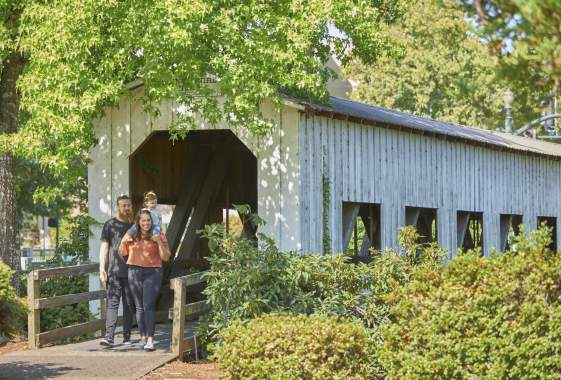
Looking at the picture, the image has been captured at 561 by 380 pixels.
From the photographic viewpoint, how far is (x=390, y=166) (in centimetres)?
1864

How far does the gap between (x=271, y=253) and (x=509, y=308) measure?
12.1 feet

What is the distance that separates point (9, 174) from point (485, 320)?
985 centimetres

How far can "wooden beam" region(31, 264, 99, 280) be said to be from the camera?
547 inches

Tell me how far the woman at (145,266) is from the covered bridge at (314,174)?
8.61ft

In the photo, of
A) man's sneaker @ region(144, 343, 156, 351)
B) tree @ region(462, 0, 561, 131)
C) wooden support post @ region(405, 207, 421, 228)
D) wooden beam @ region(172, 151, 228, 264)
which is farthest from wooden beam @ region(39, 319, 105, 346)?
tree @ region(462, 0, 561, 131)

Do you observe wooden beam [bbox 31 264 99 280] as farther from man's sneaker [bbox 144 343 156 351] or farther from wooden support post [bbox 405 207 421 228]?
wooden support post [bbox 405 207 421 228]

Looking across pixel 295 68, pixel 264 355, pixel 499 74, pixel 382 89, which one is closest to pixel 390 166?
pixel 295 68

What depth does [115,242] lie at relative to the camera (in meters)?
13.9

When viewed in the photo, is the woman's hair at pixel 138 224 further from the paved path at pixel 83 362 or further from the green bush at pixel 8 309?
the green bush at pixel 8 309

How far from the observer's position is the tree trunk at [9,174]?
17156 millimetres

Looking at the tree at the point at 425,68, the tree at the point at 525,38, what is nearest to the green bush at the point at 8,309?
the tree at the point at 525,38

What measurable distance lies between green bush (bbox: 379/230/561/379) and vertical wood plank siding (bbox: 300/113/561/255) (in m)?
5.67

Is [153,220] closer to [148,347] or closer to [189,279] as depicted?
[189,279]

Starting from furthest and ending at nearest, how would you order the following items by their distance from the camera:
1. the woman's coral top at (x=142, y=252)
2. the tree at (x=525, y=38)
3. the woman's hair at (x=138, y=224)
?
the woman's coral top at (x=142, y=252) < the woman's hair at (x=138, y=224) < the tree at (x=525, y=38)
